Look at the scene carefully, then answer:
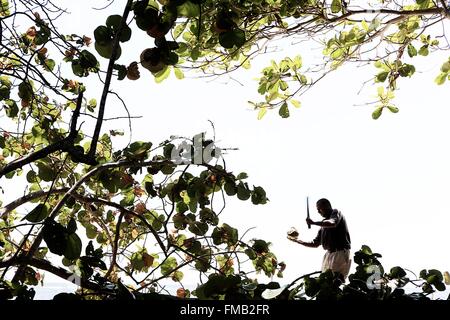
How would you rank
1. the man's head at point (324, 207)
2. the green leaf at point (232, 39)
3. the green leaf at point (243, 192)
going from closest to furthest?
1. the green leaf at point (232, 39)
2. the green leaf at point (243, 192)
3. the man's head at point (324, 207)

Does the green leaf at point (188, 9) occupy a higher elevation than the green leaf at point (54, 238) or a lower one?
higher

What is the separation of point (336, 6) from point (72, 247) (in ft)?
8.04

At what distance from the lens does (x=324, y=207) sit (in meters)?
3.72

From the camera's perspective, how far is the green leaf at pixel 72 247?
97 cm

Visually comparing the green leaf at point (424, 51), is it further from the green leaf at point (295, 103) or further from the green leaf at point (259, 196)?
the green leaf at point (259, 196)

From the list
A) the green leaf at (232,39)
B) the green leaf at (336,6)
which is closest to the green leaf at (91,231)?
the green leaf at (232,39)

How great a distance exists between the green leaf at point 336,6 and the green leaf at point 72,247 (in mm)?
2420

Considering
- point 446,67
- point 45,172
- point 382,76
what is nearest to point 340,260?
point 382,76

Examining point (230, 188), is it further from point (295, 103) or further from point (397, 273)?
point (295, 103)

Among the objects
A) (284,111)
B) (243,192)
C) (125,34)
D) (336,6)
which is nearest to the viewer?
(125,34)

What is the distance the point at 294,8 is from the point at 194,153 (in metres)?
1.15

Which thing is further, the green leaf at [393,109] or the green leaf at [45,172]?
the green leaf at [393,109]

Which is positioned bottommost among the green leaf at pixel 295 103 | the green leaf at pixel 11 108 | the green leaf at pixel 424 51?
the green leaf at pixel 11 108
